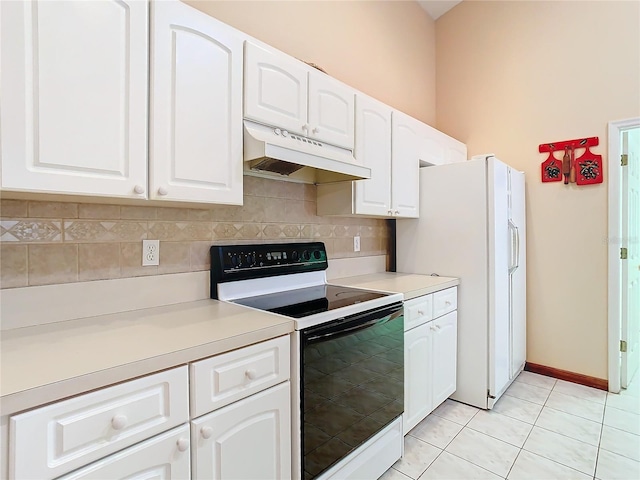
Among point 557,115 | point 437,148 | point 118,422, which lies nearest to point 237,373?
point 118,422

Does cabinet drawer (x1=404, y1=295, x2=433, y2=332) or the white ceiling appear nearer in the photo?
cabinet drawer (x1=404, y1=295, x2=433, y2=332)

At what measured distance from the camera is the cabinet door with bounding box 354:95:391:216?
213cm

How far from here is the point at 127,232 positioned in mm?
1460

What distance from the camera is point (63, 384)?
798 millimetres

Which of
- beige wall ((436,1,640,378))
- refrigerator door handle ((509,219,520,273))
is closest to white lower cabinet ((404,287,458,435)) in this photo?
refrigerator door handle ((509,219,520,273))

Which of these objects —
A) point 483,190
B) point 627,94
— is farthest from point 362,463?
point 627,94

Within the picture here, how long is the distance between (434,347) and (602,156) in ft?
6.65

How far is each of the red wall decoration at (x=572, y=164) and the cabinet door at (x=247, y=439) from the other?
2.82 meters

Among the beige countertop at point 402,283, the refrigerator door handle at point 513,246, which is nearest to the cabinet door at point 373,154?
the beige countertop at point 402,283

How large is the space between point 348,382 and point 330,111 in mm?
1414

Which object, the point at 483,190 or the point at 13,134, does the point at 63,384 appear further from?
the point at 483,190

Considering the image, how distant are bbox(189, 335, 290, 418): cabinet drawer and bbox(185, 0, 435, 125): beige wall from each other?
1.70m

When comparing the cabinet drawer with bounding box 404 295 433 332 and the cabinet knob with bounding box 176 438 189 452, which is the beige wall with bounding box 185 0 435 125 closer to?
the cabinet drawer with bounding box 404 295 433 332

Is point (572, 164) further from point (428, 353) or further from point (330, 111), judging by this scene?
point (330, 111)
